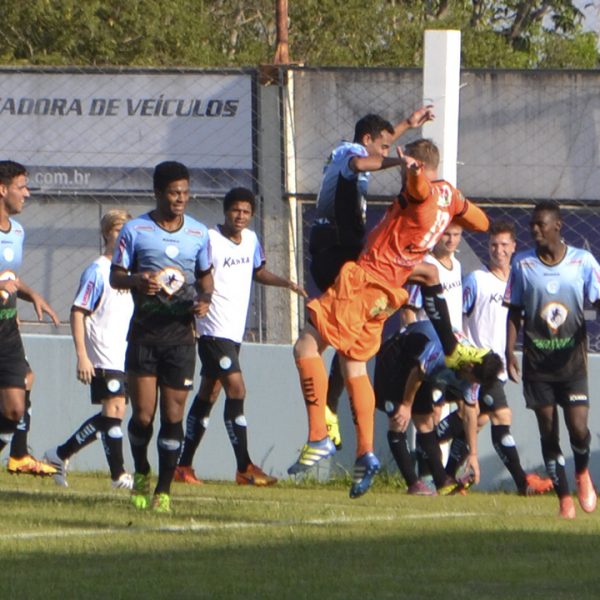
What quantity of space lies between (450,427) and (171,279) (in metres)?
3.86

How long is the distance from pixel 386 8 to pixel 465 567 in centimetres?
2606

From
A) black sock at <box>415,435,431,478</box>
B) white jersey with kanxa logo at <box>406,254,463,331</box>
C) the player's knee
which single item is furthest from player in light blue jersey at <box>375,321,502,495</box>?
the player's knee

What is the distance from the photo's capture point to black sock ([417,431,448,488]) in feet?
39.5

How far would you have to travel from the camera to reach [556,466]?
10.3 metres

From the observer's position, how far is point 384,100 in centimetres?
1596

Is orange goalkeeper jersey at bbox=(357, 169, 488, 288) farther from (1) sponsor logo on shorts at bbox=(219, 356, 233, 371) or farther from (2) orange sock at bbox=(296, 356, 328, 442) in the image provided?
(1) sponsor logo on shorts at bbox=(219, 356, 233, 371)

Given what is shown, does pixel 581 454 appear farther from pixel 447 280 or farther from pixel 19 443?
pixel 19 443

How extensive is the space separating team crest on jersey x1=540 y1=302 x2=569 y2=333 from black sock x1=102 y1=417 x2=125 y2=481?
346 cm

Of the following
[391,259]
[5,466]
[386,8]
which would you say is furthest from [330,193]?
[386,8]

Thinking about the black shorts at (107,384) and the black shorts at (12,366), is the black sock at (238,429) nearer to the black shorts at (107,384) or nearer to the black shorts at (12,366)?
the black shorts at (107,384)

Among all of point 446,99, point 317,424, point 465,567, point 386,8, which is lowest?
point 465,567

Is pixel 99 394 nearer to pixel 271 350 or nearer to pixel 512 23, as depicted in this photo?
pixel 271 350

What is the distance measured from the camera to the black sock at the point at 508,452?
486 inches

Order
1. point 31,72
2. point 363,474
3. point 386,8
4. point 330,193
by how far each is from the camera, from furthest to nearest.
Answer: point 386,8 < point 31,72 < point 330,193 < point 363,474
